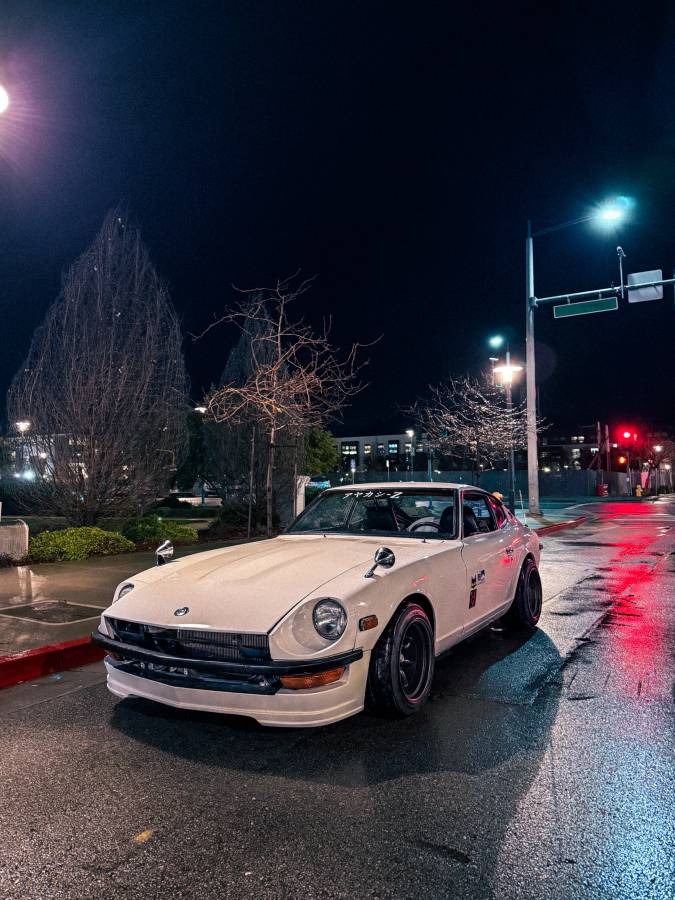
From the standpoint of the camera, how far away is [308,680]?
A: 10.5ft

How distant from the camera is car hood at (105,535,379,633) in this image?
11.1ft

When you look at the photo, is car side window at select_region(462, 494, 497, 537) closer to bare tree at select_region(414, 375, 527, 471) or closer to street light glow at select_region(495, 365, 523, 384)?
street light glow at select_region(495, 365, 523, 384)

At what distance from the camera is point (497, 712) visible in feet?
13.1

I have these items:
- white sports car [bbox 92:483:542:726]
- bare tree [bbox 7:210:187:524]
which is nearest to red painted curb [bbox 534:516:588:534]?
bare tree [bbox 7:210:187:524]

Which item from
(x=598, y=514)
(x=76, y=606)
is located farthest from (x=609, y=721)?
(x=598, y=514)

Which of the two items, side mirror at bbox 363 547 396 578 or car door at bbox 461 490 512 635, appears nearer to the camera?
side mirror at bbox 363 547 396 578

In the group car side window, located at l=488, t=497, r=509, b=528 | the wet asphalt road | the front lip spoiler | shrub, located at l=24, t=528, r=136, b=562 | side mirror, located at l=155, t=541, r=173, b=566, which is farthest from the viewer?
shrub, located at l=24, t=528, r=136, b=562

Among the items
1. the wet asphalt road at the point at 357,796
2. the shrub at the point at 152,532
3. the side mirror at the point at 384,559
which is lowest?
the wet asphalt road at the point at 357,796

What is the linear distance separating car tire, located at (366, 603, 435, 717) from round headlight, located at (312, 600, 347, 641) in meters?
0.38

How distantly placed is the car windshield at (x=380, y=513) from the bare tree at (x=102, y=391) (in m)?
8.29

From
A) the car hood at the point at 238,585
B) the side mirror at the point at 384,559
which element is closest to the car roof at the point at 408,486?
the car hood at the point at 238,585

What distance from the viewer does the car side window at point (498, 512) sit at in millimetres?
5902

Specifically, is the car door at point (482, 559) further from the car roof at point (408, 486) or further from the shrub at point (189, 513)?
the shrub at point (189, 513)

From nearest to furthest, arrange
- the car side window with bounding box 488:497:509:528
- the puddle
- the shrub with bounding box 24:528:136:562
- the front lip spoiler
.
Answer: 1. the front lip spoiler
2. the car side window with bounding box 488:497:509:528
3. the puddle
4. the shrub with bounding box 24:528:136:562
